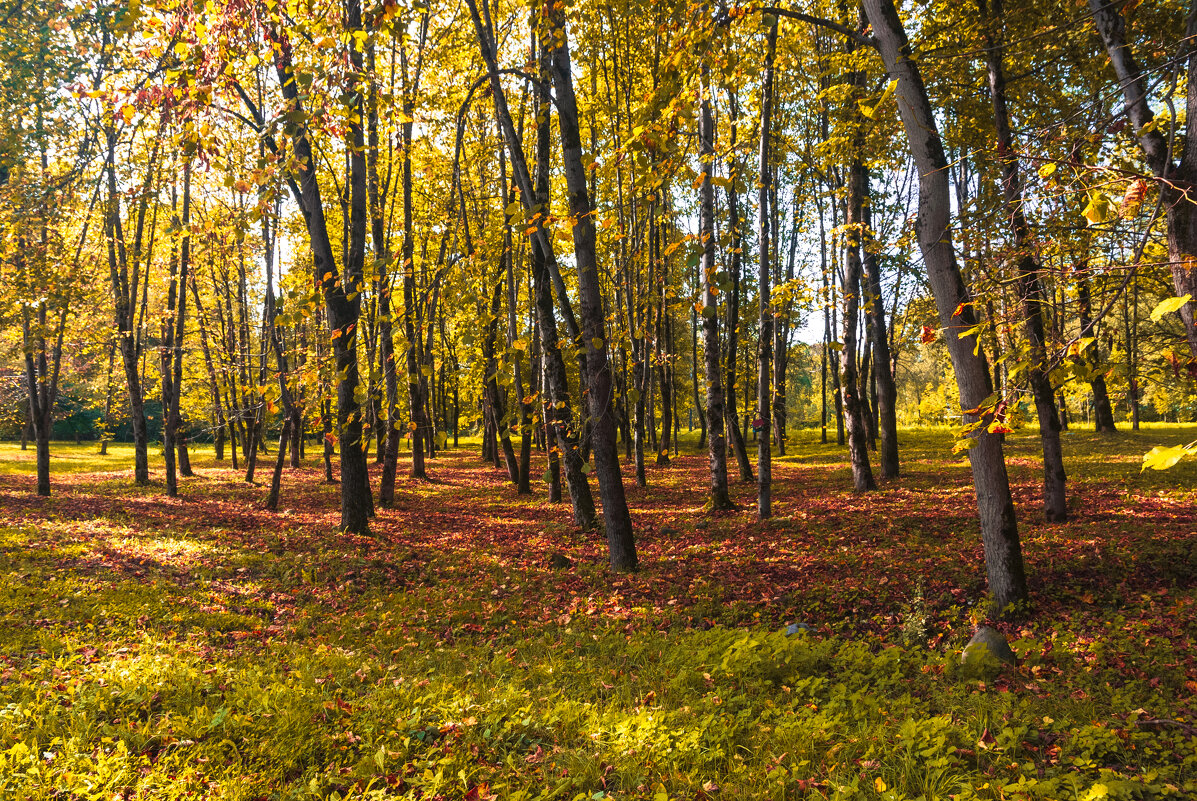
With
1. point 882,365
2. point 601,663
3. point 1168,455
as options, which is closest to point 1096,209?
point 1168,455

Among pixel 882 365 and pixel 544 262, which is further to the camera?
pixel 882 365

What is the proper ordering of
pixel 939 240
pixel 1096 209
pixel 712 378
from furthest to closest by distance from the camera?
pixel 712 378
pixel 939 240
pixel 1096 209

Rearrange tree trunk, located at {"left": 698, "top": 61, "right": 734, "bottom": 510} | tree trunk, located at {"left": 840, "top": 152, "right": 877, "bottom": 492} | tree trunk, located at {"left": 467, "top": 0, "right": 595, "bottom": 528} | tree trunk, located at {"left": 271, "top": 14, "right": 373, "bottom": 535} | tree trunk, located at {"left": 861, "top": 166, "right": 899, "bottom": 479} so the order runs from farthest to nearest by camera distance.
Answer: tree trunk, located at {"left": 861, "top": 166, "right": 899, "bottom": 479}, tree trunk, located at {"left": 840, "top": 152, "right": 877, "bottom": 492}, tree trunk, located at {"left": 698, "top": 61, "right": 734, "bottom": 510}, tree trunk, located at {"left": 271, "top": 14, "right": 373, "bottom": 535}, tree trunk, located at {"left": 467, "top": 0, "right": 595, "bottom": 528}

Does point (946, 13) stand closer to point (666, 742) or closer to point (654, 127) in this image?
point (654, 127)

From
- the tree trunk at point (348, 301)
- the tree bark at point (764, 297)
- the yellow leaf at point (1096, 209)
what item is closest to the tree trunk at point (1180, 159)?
the yellow leaf at point (1096, 209)

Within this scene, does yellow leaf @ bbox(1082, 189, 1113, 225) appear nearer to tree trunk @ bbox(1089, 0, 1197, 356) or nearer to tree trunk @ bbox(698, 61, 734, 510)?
tree trunk @ bbox(1089, 0, 1197, 356)

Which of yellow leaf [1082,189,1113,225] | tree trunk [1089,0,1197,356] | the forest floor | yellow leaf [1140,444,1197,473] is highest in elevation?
tree trunk [1089,0,1197,356]

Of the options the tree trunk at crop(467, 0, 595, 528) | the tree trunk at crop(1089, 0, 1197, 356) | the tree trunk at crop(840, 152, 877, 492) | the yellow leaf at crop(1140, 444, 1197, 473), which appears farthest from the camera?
the tree trunk at crop(840, 152, 877, 492)

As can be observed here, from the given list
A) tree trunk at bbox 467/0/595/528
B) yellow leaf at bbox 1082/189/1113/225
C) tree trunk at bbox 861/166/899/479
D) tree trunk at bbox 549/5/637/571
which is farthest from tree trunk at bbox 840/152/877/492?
yellow leaf at bbox 1082/189/1113/225

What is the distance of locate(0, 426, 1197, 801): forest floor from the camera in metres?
3.54

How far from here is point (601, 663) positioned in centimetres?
555

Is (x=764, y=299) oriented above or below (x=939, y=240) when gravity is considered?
above

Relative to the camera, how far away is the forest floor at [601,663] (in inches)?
139

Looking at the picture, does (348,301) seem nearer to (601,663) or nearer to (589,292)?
(589,292)
